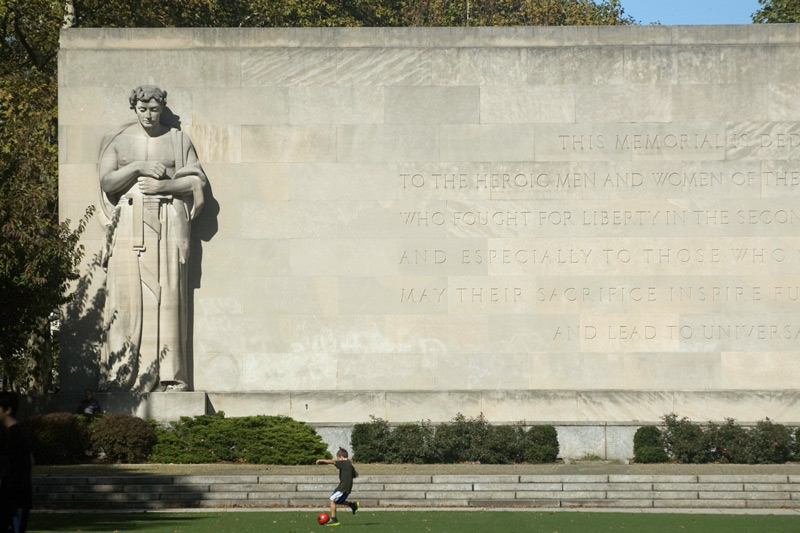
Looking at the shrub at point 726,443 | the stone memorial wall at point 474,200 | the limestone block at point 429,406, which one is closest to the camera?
the shrub at point 726,443

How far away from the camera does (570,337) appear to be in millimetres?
25906

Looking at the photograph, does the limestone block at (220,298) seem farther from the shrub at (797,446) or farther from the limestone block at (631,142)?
the shrub at (797,446)

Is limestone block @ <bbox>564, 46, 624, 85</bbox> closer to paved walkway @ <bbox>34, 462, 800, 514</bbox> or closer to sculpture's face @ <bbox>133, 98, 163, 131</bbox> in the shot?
sculpture's face @ <bbox>133, 98, 163, 131</bbox>

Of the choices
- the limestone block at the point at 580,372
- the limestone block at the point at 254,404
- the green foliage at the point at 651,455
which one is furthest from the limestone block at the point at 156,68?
the green foliage at the point at 651,455

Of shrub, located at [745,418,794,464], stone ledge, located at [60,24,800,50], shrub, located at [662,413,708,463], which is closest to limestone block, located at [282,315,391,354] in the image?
stone ledge, located at [60,24,800,50]

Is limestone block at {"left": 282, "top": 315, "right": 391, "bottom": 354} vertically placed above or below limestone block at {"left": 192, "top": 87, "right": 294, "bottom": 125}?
below

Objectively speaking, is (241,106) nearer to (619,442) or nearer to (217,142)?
(217,142)

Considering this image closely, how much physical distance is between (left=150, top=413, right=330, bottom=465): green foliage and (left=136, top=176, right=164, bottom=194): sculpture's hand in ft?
15.8

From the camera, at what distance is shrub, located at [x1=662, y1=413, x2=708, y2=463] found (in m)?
23.5

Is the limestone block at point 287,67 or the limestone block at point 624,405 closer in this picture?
the limestone block at point 624,405

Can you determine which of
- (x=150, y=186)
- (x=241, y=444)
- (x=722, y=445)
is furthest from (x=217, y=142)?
(x=722, y=445)

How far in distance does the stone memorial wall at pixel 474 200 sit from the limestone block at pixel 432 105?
1.6 inches

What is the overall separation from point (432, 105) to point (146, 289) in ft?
22.9

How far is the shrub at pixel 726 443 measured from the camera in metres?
23.5
